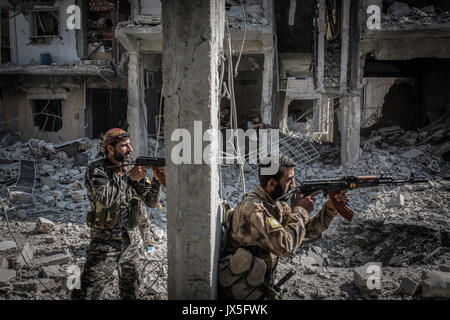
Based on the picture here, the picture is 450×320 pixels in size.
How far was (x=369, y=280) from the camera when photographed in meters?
3.30

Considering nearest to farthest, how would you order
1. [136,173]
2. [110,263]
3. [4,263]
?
[110,263]
[136,173]
[4,263]

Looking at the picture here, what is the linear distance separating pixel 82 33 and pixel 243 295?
1212cm

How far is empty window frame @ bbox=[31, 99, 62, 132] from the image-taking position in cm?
1241

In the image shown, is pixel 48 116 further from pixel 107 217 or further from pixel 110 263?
pixel 110 263

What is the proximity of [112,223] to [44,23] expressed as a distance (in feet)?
40.2

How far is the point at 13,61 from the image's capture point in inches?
471

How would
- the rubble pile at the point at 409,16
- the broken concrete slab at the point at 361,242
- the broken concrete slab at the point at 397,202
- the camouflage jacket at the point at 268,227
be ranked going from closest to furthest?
the camouflage jacket at the point at 268,227 → the broken concrete slab at the point at 361,242 → the broken concrete slab at the point at 397,202 → the rubble pile at the point at 409,16

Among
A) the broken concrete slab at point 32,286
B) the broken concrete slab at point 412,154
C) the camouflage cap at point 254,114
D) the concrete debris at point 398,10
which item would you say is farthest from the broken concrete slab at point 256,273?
the camouflage cap at point 254,114

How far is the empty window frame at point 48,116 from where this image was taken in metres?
12.4

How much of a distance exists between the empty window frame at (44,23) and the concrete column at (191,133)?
12.3m

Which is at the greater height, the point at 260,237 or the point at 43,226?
the point at 260,237

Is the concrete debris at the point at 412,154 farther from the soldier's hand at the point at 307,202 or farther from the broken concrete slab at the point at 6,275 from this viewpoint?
the broken concrete slab at the point at 6,275

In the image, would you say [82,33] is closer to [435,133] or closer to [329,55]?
[329,55]

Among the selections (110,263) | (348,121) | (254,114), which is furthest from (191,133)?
(254,114)
